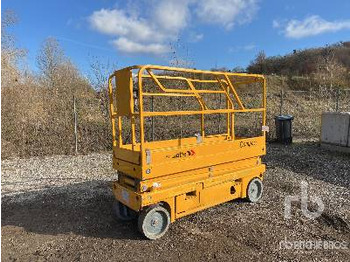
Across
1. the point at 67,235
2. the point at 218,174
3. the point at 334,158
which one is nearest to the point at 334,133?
the point at 334,158

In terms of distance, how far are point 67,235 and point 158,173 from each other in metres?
1.64

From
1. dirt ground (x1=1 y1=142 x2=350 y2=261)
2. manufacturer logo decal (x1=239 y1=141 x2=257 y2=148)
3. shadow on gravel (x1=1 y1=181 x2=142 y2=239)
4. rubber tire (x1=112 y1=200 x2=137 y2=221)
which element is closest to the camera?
dirt ground (x1=1 y1=142 x2=350 y2=261)

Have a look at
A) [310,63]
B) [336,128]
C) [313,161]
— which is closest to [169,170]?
[313,161]

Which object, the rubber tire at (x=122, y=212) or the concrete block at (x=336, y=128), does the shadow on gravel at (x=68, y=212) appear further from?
the concrete block at (x=336, y=128)

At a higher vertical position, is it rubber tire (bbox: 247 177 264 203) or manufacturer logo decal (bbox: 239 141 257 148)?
manufacturer logo decal (bbox: 239 141 257 148)

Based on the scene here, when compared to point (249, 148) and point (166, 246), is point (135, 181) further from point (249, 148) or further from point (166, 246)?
point (249, 148)

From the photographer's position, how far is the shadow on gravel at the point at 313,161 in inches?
281

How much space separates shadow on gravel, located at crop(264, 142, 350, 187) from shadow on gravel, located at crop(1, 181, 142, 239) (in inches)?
181

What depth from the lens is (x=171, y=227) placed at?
15.0 ft

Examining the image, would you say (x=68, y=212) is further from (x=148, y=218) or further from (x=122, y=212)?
(x=148, y=218)

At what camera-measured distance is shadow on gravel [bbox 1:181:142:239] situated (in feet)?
14.8

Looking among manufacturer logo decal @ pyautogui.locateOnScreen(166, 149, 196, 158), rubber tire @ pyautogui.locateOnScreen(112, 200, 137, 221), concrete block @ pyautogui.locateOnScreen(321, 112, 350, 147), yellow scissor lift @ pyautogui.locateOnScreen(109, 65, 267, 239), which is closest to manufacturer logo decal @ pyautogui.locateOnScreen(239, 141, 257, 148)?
yellow scissor lift @ pyautogui.locateOnScreen(109, 65, 267, 239)

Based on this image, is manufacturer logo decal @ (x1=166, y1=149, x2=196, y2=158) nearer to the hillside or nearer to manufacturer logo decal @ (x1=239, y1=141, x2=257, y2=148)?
manufacturer logo decal @ (x1=239, y1=141, x2=257, y2=148)

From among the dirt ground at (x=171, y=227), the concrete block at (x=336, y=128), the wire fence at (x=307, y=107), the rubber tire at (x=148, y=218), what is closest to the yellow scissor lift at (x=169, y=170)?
the rubber tire at (x=148, y=218)
